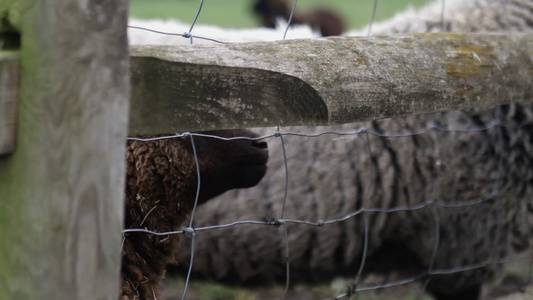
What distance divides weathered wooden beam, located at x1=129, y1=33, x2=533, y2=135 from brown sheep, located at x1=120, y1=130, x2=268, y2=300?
2.16ft

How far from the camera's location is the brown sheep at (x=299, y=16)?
10727 millimetres

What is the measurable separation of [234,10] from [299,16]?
848 centimetres

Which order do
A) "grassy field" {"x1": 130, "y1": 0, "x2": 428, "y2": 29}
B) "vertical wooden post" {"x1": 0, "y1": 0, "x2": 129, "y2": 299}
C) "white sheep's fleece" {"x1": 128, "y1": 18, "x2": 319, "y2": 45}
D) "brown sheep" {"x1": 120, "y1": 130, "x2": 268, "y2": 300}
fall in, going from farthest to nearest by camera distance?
"grassy field" {"x1": 130, "y1": 0, "x2": 428, "y2": 29}
"white sheep's fleece" {"x1": 128, "y1": 18, "x2": 319, "y2": 45}
"brown sheep" {"x1": 120, "y1": 130, "x2": 268, "y2": 300}
"vertical wooden post" {"x1": 0, "y1": 0, "x2": 129, "y2": 299}

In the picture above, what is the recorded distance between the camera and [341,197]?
10.5ft

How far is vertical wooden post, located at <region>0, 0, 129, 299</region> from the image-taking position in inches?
31.8

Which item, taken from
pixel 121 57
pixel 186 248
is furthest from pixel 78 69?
pixel 186 248

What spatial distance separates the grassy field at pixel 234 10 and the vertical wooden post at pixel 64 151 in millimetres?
13230

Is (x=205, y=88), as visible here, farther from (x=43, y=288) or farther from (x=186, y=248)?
(x=186, y=248)

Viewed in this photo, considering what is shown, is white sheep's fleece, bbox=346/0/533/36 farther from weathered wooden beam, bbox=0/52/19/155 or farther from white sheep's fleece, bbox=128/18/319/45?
weathered wooden beam, bbox=0/52/19/155

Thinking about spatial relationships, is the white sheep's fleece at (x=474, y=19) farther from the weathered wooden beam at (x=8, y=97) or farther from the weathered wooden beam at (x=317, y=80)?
the weathered wooden beam at (x=8, y=97)

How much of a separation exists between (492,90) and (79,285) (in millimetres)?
1301

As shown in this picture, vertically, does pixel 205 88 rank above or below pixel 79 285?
above

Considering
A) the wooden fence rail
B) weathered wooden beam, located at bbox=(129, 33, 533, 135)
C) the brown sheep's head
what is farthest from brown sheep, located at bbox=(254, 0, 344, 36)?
the wooden fence rail

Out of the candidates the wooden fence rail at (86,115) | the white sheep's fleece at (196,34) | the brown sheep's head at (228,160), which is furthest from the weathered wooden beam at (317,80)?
the white sheep's fleece at (196,34)
